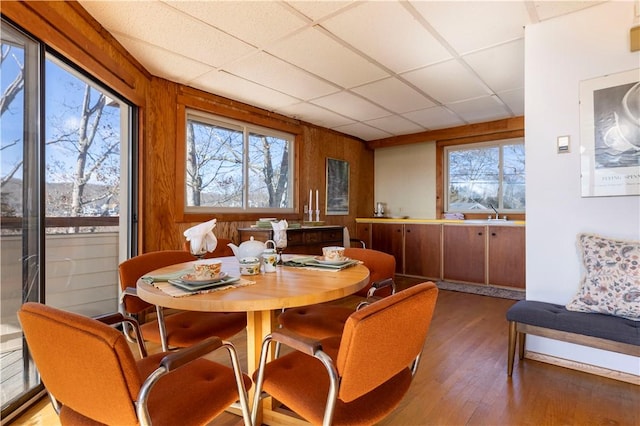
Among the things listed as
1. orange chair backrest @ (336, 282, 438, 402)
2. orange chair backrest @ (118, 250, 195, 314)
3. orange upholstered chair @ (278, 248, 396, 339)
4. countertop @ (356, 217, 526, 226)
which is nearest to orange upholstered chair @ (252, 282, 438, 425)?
orange chair backrest @ (336, 282, 438, 402)

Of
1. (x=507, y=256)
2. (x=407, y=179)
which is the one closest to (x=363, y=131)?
(x=407, y=179)

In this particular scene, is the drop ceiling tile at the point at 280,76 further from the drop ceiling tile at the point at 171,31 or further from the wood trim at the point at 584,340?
the wood trim at the point at 584,340

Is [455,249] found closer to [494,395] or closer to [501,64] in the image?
[501,64]

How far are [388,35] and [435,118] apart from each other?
238cm

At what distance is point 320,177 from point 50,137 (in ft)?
11.1

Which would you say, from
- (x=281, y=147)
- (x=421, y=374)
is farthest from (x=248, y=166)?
(x=421, y=374)

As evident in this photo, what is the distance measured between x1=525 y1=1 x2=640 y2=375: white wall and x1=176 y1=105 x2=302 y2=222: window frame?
2.96 meters

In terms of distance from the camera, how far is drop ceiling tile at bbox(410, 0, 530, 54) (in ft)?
6.80

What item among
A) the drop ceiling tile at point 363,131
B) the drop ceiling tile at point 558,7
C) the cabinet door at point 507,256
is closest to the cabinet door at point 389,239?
the cabinet door at point 507,256

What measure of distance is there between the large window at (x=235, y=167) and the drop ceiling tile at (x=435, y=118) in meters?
1.80

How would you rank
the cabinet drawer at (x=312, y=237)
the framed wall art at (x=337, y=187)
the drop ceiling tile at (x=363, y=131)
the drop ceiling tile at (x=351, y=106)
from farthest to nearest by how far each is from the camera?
the framed wall art at (x=337, y=187)
the drop ceiling tile at (x=363, y=131)
the cabinet drawer at (x=312, y=237)
the drop ceiling tile at (x=351, y=106)

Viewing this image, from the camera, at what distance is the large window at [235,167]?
11.8ft

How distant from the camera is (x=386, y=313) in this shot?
3.00 feet

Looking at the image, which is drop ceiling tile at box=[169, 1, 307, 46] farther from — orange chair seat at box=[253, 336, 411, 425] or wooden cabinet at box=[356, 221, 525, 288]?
wooden cabinet at box=[356, 221, 525, 288]
